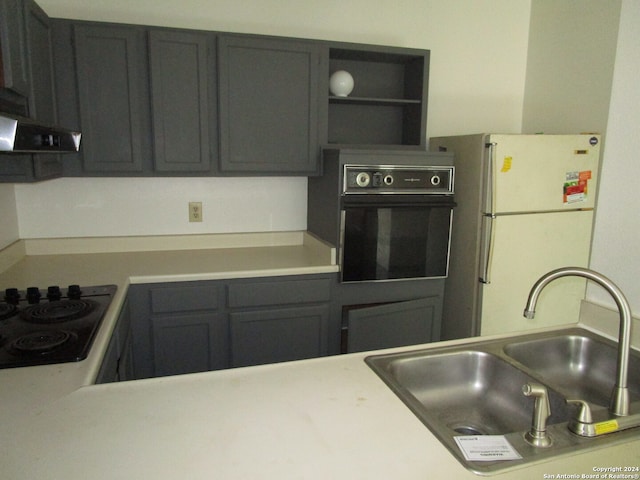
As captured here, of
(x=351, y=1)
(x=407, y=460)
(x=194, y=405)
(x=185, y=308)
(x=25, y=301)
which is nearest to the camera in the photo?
(x=407, y=460)

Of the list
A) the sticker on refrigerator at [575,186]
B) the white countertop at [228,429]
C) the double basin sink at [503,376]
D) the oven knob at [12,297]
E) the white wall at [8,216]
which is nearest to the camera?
the white countertop at [228,429]

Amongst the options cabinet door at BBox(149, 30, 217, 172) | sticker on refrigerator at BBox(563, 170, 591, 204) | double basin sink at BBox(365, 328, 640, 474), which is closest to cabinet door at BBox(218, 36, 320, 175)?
cabinet door at BBox(149, 30, 217, 172)

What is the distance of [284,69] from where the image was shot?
2.55 metres

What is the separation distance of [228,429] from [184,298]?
147 cm

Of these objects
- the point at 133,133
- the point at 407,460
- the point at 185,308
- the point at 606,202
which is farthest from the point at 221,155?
the point at 606,202

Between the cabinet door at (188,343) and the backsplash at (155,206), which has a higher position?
the backsplash at (155,206)

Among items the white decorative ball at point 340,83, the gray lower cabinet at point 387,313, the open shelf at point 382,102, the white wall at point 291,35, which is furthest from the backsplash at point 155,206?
the gray lower cabinet at point 387,313

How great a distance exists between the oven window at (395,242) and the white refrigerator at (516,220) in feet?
0.66

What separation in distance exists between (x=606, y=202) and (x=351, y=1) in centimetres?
196

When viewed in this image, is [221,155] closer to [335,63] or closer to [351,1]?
[335,63]

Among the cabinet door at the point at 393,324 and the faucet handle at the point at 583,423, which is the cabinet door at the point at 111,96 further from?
the faucet handle at the point at 583,423

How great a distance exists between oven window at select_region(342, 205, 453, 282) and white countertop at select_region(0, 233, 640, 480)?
126 cm

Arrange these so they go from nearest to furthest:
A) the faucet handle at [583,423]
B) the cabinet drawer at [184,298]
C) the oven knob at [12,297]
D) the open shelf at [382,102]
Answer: the faucet handle at [583,423] < the oven knob at [12,297] < the cabinet drawer at [184,298] < the open shelf at [382,102]

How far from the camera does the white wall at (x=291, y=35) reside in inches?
105
